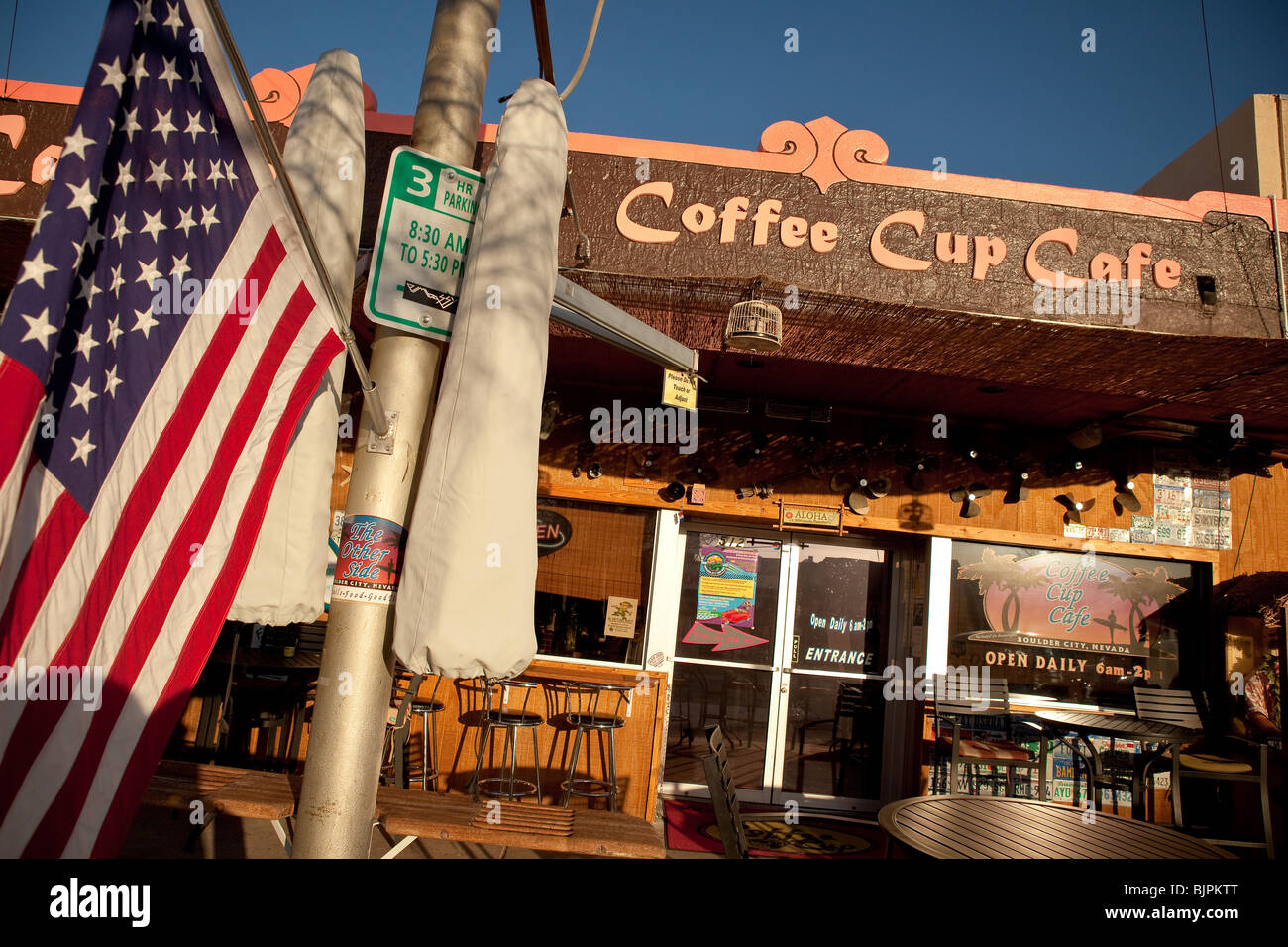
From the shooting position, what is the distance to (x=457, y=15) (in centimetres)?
246

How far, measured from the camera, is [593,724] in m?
5.93

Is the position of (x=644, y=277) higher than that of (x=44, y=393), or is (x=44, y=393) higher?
(x=644, y=277)

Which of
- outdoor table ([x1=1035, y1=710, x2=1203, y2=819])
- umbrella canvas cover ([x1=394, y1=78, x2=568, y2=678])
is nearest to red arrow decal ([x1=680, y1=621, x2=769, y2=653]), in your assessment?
outdoor table ([x1=1035, y1=710, x2=1203, y2=819])

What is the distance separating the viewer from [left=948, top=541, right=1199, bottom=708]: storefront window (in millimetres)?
7090

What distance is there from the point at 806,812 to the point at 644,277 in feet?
16.6

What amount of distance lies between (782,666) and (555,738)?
2.17m

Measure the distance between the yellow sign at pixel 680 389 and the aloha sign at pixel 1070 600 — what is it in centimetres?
405
